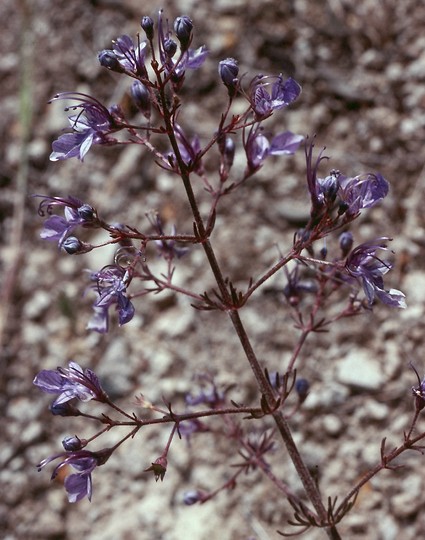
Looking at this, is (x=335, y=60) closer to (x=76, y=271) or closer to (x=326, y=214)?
(x=76, y=271)

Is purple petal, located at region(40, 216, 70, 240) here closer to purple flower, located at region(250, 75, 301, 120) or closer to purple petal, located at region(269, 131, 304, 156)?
purple flower, located at region(250, 75, 301, 120)

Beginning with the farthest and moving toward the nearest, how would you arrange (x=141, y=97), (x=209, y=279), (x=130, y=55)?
1. (x=209, y=279)
2. (x=141, y=97)
3. (x=130, y=55)

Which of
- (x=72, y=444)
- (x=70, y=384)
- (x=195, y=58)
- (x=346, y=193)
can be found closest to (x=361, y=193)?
(x=346, y=193)

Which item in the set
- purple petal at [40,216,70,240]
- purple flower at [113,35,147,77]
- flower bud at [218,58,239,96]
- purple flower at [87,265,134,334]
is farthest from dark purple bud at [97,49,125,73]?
purple flower at [87,265,134,334]

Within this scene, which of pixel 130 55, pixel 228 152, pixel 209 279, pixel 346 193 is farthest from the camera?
pixel 209 279

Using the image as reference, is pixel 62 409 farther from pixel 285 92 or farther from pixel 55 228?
pixel 285 92

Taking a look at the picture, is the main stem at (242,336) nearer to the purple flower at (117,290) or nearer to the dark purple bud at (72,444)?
the purple flower at (117,290)

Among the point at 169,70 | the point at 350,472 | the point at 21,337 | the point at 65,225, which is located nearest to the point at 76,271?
the point at 21,337
